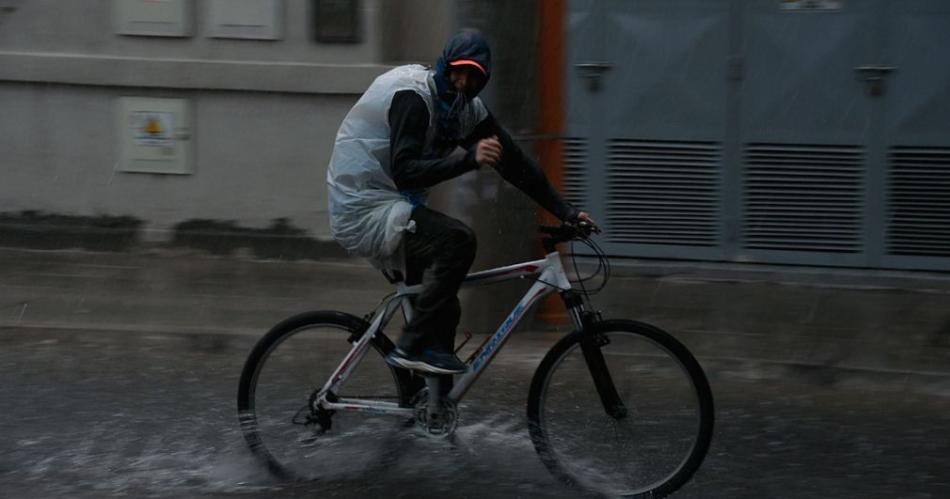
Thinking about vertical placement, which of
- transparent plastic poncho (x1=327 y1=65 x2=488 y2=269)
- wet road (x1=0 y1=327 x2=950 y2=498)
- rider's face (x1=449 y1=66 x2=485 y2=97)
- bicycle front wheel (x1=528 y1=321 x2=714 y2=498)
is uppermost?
rider's face (x1=449 y1=66 x2=485 y2=97)

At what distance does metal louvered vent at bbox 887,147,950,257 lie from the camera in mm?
9414

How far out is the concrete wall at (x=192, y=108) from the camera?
400 inches

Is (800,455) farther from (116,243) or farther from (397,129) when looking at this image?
(116,243)

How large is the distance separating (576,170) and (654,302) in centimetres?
154

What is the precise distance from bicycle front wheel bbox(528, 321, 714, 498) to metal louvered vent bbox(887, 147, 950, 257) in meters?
4.72

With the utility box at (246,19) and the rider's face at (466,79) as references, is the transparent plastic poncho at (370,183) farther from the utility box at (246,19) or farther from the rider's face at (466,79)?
the utility box at (246,19)

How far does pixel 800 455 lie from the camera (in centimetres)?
602

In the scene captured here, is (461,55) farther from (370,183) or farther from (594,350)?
(594,350)

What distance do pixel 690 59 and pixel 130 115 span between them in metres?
4.06

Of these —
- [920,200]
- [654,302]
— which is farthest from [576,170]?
[920,200]

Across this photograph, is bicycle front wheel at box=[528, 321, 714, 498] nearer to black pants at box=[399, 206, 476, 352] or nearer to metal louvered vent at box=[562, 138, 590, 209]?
black pants at box=[399, 206, 476, 352]

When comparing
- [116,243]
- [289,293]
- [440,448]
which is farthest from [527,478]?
[116,243]

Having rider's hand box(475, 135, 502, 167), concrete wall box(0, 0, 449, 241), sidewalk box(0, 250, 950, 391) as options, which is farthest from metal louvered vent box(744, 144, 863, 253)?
rider's hand box(475, 135, 502, 167)

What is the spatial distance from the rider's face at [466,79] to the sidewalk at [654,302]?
8.90ft
